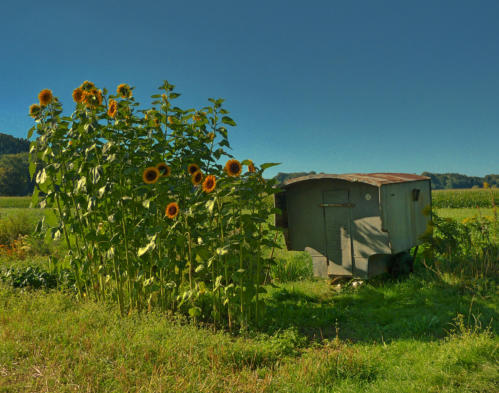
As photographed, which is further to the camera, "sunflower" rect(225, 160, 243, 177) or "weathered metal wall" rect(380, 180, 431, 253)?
"weathered metal wall" rect(380, 180, 431, 253)

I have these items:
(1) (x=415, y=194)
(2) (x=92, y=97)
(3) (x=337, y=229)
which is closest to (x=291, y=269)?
(3) (x=337, y=229)

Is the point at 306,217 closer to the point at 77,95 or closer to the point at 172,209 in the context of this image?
the point at 172,209

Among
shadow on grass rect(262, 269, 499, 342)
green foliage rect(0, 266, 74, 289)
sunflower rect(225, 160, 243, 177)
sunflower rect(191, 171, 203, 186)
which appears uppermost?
sunflower rect(225, 160, 243, 177)

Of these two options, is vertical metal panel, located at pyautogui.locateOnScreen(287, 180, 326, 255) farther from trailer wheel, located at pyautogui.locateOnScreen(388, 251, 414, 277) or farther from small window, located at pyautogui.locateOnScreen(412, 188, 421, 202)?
small window, located at pyautogui.locateOnScreen(412, 188, 421, 202)

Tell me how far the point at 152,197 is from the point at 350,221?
12.3 ft

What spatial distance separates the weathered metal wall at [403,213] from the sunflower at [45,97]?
5.09 m

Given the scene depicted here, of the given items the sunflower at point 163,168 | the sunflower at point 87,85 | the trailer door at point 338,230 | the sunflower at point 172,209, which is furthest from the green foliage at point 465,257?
the sunflower at point 87,85

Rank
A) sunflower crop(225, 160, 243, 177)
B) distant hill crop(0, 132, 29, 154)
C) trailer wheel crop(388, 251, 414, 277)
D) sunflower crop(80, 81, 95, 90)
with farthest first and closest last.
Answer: distant hill crop(0, 132, 29, 154), trailer wheel crop(388, 251, 414, 277), sunflower crop(80, 81, 95, 90), sunflower crop(225, 160, 243, 177)

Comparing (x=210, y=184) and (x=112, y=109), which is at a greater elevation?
(x=112, y=109)

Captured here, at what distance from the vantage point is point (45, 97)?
4.64m

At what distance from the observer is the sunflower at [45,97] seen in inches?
182

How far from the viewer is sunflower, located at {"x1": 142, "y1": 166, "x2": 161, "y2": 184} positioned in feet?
14.1

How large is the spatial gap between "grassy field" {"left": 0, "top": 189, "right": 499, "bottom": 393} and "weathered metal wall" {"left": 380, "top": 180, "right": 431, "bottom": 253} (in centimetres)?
137

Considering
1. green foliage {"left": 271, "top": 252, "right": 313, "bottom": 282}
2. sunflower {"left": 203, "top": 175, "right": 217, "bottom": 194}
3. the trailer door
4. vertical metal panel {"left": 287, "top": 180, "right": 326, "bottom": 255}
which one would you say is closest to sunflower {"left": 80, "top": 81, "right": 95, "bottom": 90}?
sunflower {"left": 203, "top": 175, "right": 217, "bottom": 194}
